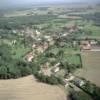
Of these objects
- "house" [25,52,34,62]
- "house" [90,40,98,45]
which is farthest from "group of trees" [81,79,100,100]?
"house" [90,40,98,45]

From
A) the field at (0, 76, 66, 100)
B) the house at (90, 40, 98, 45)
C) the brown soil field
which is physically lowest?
the house at (90, 40, 98, 45)

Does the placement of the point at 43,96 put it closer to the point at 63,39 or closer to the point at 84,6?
the point at 63,39

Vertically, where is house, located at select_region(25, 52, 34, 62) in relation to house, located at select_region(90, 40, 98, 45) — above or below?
above

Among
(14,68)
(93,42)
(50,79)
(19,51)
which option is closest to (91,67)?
(50,79)

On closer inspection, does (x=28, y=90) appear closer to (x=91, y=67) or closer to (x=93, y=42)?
(x=91, y=67)

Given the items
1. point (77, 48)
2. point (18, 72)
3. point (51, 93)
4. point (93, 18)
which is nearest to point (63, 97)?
point (51, 93)

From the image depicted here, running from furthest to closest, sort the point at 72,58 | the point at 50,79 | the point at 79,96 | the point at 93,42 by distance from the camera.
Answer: the point at 93,42 → the point at 72,58 → the point at 50,79 → the point at 79,96

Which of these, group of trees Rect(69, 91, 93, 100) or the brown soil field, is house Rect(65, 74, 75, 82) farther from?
group of trees Rect(69, 91, 93, 100)

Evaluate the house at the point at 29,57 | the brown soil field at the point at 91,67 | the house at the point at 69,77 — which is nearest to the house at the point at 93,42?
the brown soil field at the point at 91,67
